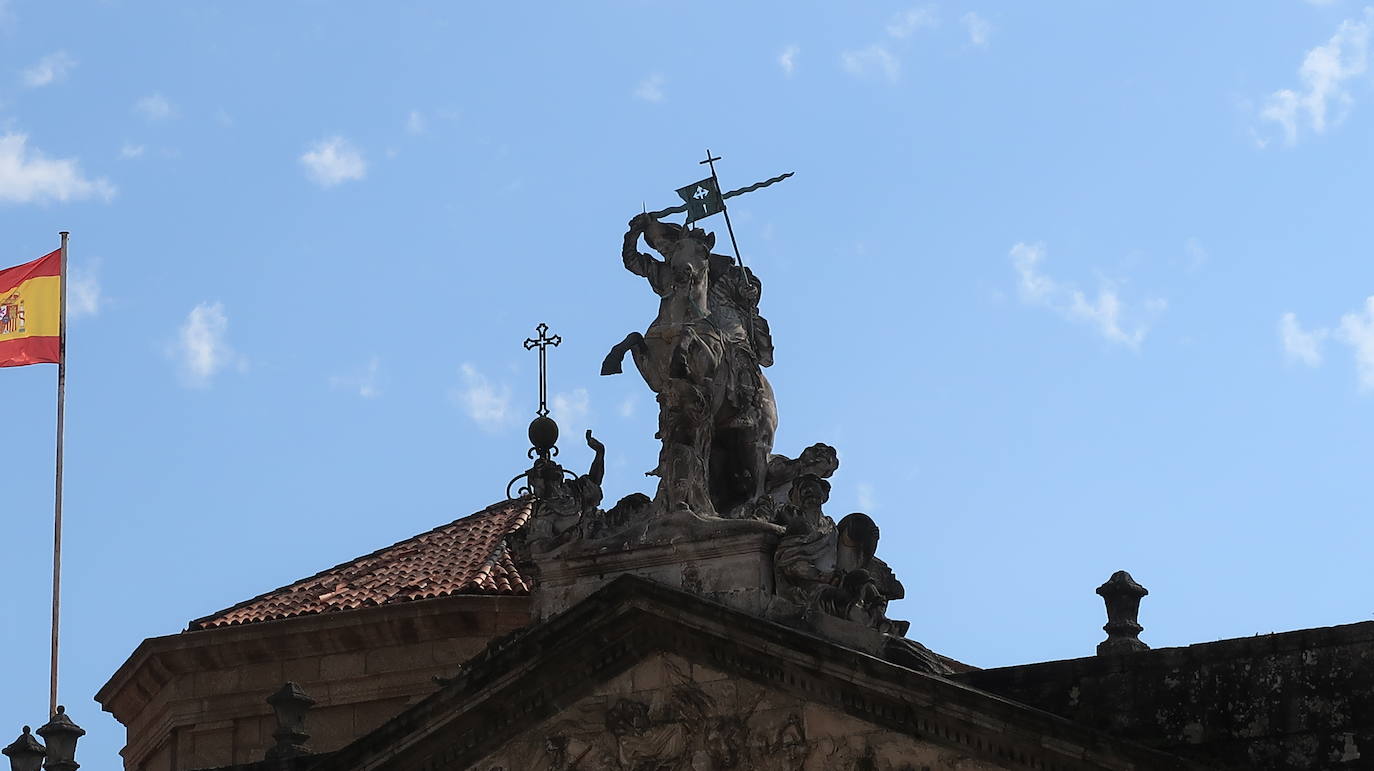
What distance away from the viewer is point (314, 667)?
105ft

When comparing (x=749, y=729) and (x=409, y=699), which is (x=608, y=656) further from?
(x=409, y=699)

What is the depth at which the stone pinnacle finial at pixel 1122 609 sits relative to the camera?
965 inches

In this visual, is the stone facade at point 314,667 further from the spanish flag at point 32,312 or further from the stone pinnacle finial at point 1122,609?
the stone pinnacle finial at point 1122,609

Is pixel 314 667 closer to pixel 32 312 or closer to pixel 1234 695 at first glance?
pixel 32 312

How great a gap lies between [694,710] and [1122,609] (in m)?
3.61

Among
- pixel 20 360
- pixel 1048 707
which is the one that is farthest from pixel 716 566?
pixel 20 360

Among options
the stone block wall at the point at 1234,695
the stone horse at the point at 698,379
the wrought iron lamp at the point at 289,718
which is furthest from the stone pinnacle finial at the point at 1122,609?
the wrought iron lamp at the point at 289,718

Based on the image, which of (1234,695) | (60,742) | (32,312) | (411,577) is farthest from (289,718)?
(32,312)

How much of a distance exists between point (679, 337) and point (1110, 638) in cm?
470

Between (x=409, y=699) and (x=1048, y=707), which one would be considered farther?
(x=409, y=699)

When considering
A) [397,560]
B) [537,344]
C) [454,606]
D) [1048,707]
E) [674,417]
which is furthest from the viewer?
[397,560]

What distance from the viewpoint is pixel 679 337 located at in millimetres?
26406

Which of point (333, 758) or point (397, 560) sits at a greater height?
point (397, 560)

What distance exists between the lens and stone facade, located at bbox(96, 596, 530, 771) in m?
31.4
